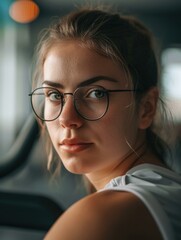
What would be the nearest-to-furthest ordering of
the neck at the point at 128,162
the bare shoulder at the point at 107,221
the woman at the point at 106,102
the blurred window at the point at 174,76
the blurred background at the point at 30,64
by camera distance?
the bare shoulder at the point at 107,221 → the woman at the point at 106,102 → the neck at the point at 128,162 → the blurred window at the point at 174,76 → the blurred background at the point at 30,64

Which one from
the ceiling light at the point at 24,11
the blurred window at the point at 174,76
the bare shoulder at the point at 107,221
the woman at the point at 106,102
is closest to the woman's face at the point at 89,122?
the woman at the point at 106,102

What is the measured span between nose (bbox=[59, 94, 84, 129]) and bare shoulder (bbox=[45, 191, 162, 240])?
220 millimetres

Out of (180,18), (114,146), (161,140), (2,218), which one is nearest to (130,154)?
(114,146)

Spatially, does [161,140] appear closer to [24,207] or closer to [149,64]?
[149,64]

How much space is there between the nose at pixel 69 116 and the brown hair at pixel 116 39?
12 centimetres

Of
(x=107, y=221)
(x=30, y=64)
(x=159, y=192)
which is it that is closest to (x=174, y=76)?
(x=30, y=64)

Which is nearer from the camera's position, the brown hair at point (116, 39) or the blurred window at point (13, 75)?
the brown hair at point (116, 39)

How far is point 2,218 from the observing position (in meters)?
1.57

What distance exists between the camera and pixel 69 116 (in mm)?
933

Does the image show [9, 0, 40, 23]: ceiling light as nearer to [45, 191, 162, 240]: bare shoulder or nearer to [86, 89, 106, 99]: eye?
[86, 89, 106, 99]: eye

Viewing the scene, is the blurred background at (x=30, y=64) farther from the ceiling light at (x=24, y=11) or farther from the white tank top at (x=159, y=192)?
the white tank top at (x=159, y=192)

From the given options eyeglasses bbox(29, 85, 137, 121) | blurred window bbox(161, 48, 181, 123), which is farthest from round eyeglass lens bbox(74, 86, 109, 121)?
blurred window bbox(161, 48, 181, 123)

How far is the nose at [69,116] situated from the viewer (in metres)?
0.93

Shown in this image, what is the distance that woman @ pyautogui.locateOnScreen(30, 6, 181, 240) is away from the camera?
89cm
